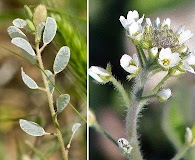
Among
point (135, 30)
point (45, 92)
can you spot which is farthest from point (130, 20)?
point (45, 92)

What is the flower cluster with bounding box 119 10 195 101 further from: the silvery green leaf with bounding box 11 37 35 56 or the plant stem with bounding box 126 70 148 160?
the silvery green leaf with bounding box 11 37 35 56

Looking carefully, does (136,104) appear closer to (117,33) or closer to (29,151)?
(117,33)

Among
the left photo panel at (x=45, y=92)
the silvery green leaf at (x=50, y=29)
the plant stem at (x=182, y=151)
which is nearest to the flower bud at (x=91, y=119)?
the left photo panel at (x=45, y=92)

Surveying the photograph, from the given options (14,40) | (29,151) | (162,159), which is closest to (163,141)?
(162,159)

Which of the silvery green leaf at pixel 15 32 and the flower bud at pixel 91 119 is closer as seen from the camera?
the silvery green leaf at pixel 15 32

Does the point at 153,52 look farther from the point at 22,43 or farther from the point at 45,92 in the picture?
the point at 45,92

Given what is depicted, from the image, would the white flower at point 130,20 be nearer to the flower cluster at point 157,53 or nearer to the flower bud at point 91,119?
the flower cluster at point 157,53

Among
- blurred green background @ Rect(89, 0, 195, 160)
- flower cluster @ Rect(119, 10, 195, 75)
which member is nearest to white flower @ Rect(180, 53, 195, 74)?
flower cluster @ Rect(119, 10, 195, 75)
